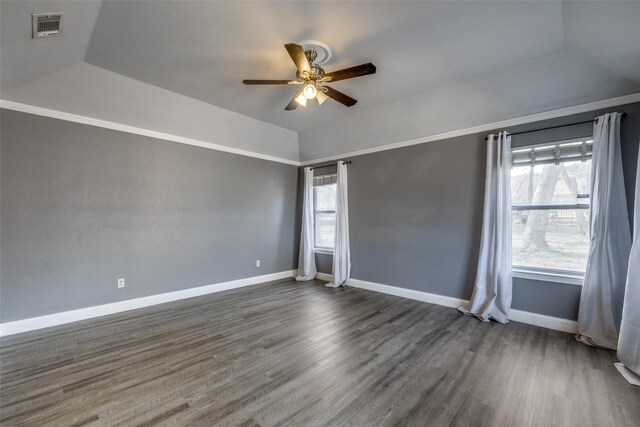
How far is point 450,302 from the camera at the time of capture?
12.5 ft

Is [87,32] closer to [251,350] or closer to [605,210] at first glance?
[251,350]

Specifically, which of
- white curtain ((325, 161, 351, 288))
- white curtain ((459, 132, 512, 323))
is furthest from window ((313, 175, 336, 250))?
white curtain ((459, 132, 512, 323))

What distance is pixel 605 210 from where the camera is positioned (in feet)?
8.90

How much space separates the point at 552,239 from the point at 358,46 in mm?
3230

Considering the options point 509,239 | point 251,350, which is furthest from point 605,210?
point 251,350

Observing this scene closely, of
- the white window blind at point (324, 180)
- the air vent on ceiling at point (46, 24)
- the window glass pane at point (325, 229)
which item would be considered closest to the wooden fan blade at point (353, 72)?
the air vent on ceiling at point (46, 24)

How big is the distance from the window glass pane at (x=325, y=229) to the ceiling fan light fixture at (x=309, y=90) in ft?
10.1

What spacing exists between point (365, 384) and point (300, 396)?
52 centimetres

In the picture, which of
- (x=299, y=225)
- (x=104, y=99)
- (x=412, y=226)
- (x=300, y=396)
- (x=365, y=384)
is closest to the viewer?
(x=300, y=396)

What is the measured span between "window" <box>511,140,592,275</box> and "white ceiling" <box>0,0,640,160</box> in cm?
60

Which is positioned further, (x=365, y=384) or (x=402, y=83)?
(x=402, y=83)

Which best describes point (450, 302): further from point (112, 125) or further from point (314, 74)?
point (112, 125)

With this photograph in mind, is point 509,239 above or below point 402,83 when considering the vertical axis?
below

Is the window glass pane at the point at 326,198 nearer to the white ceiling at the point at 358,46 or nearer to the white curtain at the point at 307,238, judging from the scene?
the white curtain at the point at 307,238
